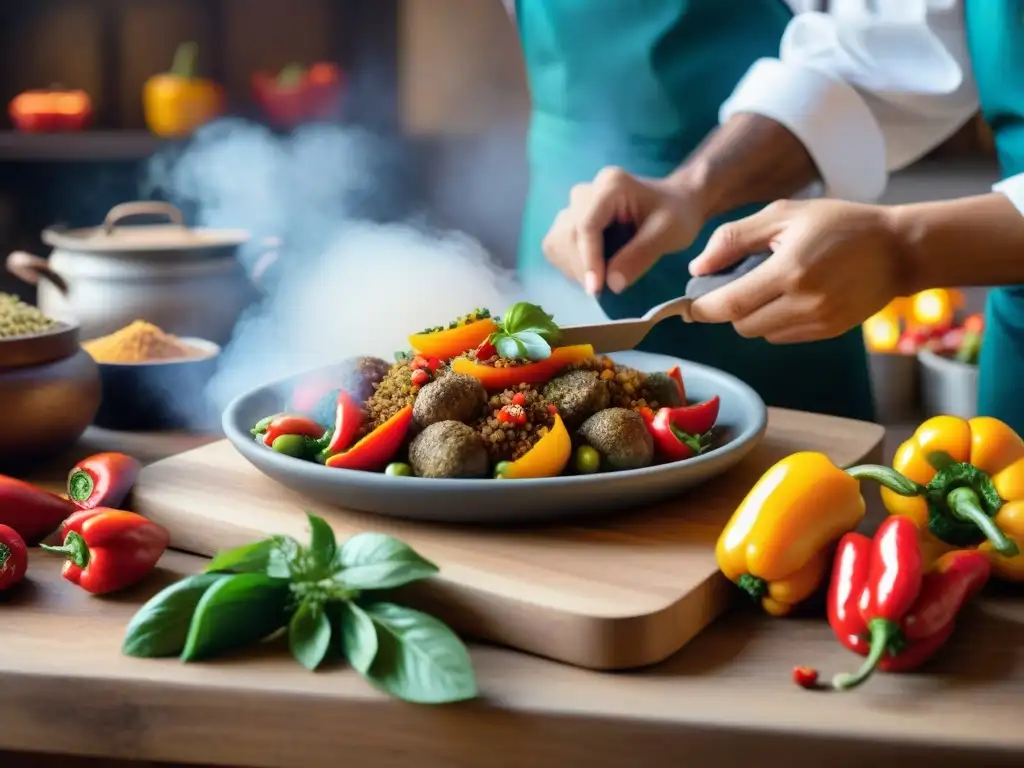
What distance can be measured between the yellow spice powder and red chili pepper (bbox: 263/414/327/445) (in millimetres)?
435

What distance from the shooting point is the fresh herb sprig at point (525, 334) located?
4.14 feet

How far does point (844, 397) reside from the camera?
6.89 feet

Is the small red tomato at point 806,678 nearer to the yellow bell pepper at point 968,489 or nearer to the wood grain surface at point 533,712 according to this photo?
the wood grain surface at point 533,712

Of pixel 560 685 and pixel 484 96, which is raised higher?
pixel 484 96

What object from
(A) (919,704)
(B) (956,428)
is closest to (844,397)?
(B) (956,428)

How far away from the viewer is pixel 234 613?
0.94 m

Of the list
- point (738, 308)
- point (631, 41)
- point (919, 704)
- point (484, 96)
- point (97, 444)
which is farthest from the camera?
point (484, 96)

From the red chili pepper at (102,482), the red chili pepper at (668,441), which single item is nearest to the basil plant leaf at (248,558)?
the red chili pepper at (102,482)

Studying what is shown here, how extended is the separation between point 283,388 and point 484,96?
2348mm

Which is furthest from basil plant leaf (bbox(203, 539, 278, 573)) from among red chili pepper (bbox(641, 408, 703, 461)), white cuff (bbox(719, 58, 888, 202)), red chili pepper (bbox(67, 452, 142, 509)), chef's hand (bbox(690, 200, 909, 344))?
white cuff (bbox(719, 58, 888, 202))

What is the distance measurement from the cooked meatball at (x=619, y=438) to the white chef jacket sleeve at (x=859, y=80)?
84 cm

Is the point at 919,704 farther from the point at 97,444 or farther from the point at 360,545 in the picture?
the point at 97,444

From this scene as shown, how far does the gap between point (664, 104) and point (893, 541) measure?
1218mm

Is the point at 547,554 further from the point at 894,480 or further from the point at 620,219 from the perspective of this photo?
the point at 620,219
